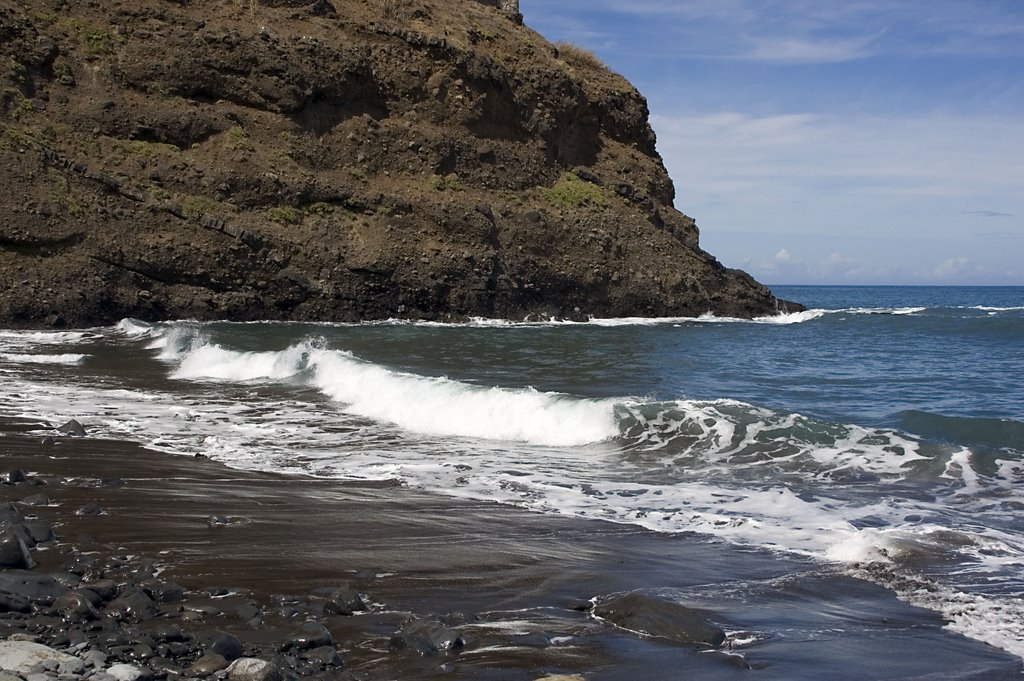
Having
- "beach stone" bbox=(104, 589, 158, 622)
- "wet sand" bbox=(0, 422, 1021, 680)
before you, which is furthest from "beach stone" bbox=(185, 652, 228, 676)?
"beach stone" bbox=(104, 589, 158, 622)

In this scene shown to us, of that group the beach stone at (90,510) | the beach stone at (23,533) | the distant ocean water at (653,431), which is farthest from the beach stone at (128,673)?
the distant ocean water at (653,431)

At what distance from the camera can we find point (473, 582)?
6.44 m

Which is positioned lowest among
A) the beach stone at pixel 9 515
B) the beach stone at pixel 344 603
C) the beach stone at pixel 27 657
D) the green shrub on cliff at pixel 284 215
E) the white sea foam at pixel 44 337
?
the beach stone at pixel 344 603

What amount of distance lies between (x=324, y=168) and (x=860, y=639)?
36.2m

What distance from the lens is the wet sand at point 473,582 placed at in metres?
5.12

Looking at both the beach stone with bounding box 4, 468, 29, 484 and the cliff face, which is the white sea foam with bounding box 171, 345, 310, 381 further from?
the cliff face

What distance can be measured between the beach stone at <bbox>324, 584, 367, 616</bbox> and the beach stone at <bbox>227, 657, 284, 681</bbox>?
1026 mm

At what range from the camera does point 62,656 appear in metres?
4.52

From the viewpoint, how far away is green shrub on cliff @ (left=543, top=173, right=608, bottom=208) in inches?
1719

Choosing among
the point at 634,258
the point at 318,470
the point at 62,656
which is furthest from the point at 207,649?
the point at 634,258

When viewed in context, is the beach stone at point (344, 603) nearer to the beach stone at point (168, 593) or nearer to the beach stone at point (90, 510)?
the beach stone at point (168, 593)

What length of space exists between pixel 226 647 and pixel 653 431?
8392 millimetres

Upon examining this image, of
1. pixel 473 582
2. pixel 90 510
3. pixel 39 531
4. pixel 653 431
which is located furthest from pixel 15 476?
pixel 653 431

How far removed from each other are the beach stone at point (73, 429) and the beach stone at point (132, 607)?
267 inches
